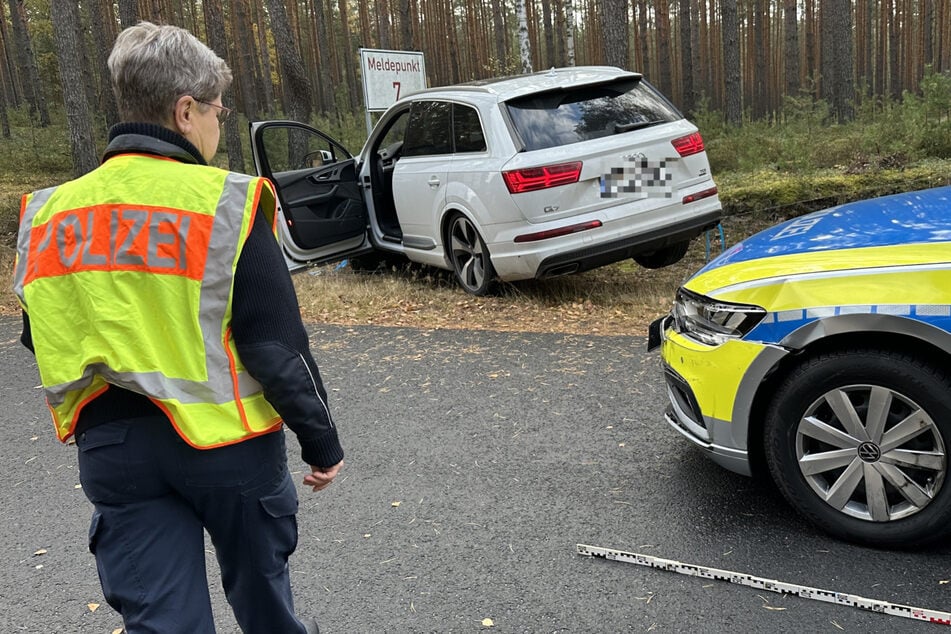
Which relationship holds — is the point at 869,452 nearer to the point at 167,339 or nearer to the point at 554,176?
the point at 167,339

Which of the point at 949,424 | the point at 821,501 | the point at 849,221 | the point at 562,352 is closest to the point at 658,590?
the point at 821,501

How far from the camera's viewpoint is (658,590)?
2896 millimetres

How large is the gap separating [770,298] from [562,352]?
9.50 ft

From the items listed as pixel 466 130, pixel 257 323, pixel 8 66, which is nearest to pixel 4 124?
pixel 8 66

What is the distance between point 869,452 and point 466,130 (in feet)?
16.7

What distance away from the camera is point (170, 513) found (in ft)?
6.17

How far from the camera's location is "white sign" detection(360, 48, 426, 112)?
1188cm

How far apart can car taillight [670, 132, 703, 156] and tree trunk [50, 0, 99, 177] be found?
9.81 m

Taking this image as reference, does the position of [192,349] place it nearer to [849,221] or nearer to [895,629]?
[895,629]

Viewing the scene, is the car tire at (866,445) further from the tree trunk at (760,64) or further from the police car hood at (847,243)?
the tree trunk at (760,64)

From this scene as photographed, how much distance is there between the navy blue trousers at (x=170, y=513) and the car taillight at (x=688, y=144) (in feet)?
18.2

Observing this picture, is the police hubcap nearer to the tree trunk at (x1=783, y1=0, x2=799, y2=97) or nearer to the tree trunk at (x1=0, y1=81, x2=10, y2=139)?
the tree trunk at (x1=783, y1=0, x2=799, y2=97)

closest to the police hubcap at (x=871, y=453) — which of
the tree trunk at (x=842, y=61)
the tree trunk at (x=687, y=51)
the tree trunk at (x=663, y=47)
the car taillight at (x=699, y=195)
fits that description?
the car taillight at (x=699, y=195)

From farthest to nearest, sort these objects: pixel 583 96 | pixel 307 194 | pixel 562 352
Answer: pixel 307 194 → pixel 583 96 → pixel 562 352
